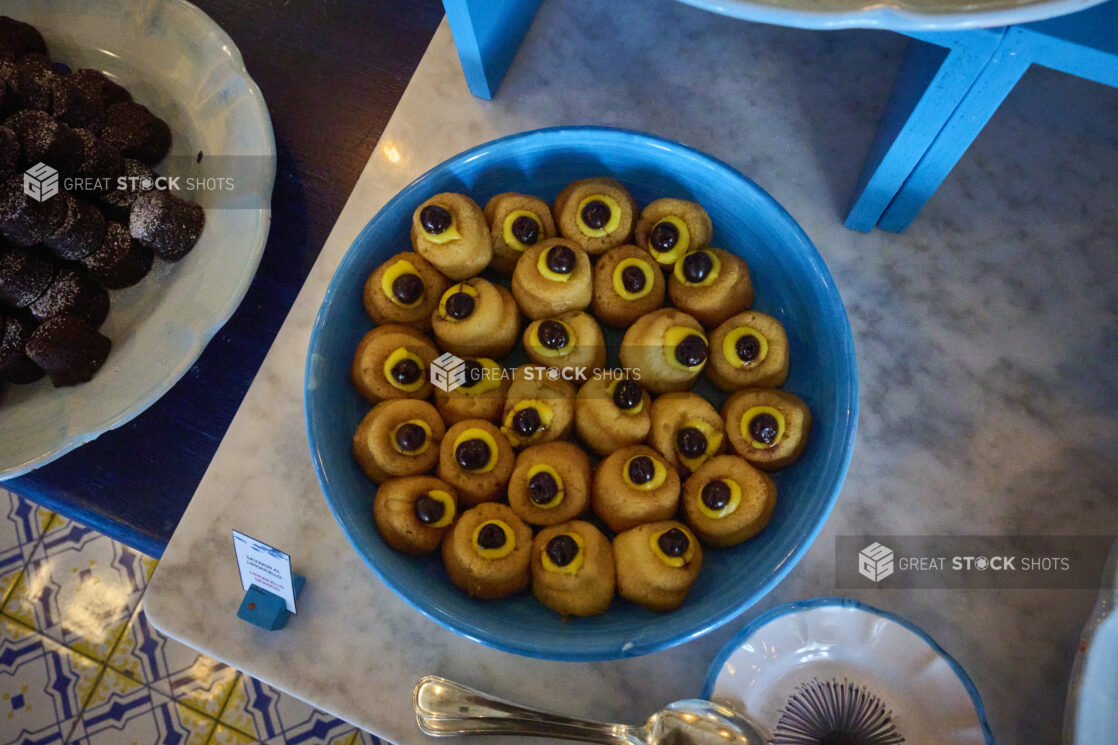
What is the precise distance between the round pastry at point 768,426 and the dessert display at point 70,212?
2.46 feet

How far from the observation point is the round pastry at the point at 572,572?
808mm

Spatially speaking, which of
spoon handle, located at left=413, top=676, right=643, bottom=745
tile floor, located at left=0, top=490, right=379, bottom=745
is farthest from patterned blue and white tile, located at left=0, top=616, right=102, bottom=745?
spoon handle, located at left=413, top=676, right=643, bottom=745

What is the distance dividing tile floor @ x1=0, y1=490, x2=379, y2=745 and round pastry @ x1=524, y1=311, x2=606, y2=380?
3.87 ft

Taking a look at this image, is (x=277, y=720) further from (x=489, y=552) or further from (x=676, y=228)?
(x=676, y=228)

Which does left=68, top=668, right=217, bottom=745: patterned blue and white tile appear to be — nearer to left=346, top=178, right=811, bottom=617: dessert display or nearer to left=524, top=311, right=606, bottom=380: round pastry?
left=346, top=178, right=811, bottom=617: dessert display

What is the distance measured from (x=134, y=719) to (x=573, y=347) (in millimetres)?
1460

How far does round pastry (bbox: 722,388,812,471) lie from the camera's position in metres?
0.84

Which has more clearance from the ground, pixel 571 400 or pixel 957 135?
pixel 957 135

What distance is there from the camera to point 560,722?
2.77 ft

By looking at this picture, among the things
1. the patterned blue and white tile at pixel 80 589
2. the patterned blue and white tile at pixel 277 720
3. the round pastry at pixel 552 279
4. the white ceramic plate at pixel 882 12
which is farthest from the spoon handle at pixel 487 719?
the patterned blue and white tile at pixel 80 589

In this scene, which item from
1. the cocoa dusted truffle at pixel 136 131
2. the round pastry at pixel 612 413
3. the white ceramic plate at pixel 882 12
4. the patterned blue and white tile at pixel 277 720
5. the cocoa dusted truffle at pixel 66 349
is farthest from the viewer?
the patterned blue and white tile at pixel 277 720

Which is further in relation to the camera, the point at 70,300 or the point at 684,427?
the point at 70,300

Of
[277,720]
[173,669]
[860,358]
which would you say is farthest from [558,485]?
[173,669]

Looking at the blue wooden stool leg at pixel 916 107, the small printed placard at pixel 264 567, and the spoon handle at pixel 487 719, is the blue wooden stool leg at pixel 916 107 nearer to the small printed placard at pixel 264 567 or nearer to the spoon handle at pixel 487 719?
the spoon handle at pixel 487 719
